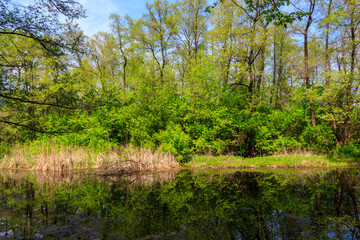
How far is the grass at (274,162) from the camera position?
512 inches

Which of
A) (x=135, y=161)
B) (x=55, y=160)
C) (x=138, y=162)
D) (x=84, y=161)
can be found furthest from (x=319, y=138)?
(x=55, y=160)

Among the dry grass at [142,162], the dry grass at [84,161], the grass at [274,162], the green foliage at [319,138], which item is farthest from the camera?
the green foliage at [319,138]

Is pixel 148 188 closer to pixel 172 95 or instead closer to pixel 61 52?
pixel 61 52

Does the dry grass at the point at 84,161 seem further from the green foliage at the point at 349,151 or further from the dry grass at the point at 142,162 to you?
the green foliage at the point at 349,151

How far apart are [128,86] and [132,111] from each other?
9.52m

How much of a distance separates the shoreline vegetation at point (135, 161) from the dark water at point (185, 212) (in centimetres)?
451

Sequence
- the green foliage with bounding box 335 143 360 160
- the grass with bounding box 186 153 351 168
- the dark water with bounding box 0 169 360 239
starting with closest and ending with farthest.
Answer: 1. the dark water with bounding box 0 169 360 239
2. the grass with bounding box 186 153 351 168
3. the green foliage with bounding box 335 143 360 160

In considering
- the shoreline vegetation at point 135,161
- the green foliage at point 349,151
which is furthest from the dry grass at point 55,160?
the green foliage at point 349,151

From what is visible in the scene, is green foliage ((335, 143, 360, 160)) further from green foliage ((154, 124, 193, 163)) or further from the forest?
green foliage ((154, 124, 193, 163))

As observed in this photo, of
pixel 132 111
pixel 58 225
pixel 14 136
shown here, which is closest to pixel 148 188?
pixel 58 225

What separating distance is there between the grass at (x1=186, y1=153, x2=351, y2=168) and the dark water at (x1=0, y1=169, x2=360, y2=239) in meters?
5.78

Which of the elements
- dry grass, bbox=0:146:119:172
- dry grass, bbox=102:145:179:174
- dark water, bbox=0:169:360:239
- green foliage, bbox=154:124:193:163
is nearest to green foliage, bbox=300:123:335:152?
green foliage, bbox=154:124:193:163

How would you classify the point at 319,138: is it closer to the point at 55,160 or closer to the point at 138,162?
the point at 138,162

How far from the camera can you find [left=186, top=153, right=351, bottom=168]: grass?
13.0 m
